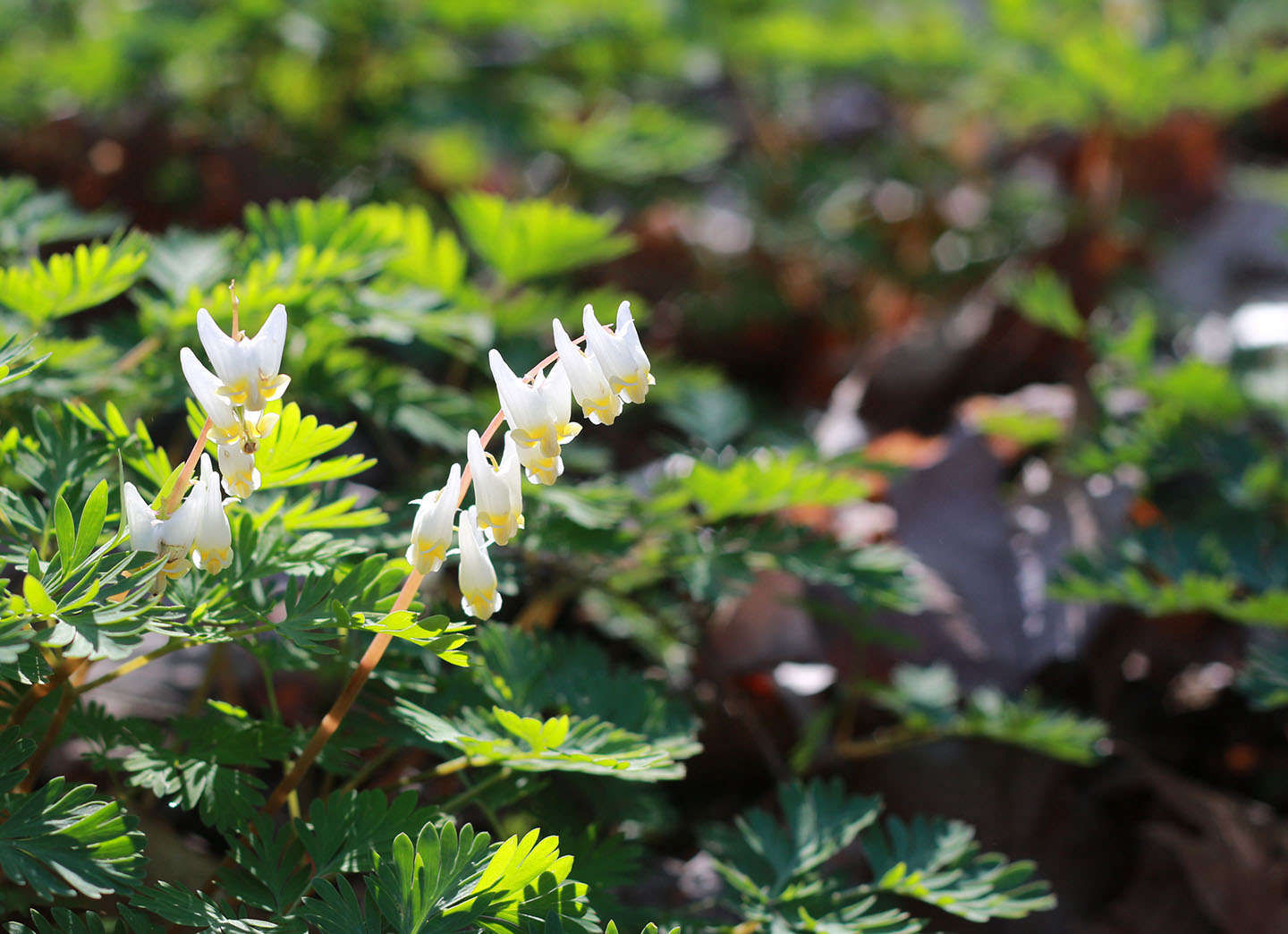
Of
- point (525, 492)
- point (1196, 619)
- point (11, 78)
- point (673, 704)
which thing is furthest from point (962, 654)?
point (11, 78)

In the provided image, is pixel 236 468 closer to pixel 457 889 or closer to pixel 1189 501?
pixel 457 889

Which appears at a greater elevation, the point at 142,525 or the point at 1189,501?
the point at 142,525

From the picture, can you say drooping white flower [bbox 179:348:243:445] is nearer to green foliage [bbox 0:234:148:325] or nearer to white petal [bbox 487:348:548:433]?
white petal [bbox 487:348:548:433]

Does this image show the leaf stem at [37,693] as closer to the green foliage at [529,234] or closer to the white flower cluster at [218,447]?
the white flower cluster at [218,447]

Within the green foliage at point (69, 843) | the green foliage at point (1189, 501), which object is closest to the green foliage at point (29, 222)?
the green foliage at point (69, 843)

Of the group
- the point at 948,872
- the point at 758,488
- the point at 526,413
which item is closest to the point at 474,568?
the point at 526,413

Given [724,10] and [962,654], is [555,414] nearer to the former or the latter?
[962,654]
